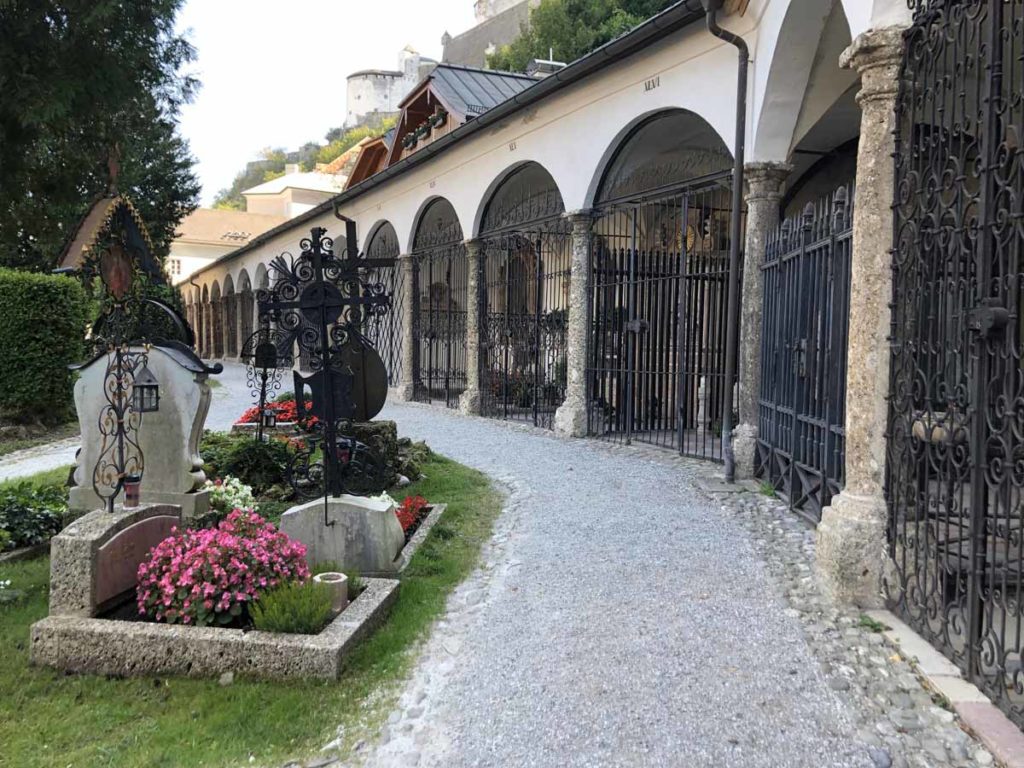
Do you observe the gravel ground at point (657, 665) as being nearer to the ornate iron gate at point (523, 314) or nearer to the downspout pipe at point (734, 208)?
the downspout pipe at point (734, 208)

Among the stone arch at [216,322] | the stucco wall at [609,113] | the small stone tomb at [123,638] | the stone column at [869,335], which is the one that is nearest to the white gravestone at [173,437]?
the small stone tomb at [123,638]

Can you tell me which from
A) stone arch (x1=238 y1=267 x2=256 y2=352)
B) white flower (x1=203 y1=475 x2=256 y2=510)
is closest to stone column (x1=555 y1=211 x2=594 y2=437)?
white flower (x1=203 y1=475 x2=256 y2=510)

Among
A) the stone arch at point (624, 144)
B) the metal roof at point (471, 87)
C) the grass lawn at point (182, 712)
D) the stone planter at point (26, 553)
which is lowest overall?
the grass lawn at point (182, 712)

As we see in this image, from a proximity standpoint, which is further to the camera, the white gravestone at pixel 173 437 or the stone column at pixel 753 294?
the stone column at pixel 753 294

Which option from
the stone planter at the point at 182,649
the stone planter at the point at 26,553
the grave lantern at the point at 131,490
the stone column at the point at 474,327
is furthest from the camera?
the stone column at the point at 474,327

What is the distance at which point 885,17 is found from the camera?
13.3 feet

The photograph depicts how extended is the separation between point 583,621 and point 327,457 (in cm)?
198

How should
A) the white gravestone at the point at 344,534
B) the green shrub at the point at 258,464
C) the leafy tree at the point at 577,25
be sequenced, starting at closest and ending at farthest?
1. the white gravestone at the point at 344,534
2. the green shrub at the point at 258,464
3. the leafy tree at the point at 577,25

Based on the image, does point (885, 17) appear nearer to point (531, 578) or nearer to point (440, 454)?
point (531, 578)

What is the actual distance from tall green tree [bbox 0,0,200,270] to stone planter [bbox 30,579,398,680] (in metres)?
3.45

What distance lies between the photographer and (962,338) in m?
3.56

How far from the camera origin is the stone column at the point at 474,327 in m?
14.0

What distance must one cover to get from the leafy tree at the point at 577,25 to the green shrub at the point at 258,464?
23859 millimetres

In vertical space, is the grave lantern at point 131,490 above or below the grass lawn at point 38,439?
above
